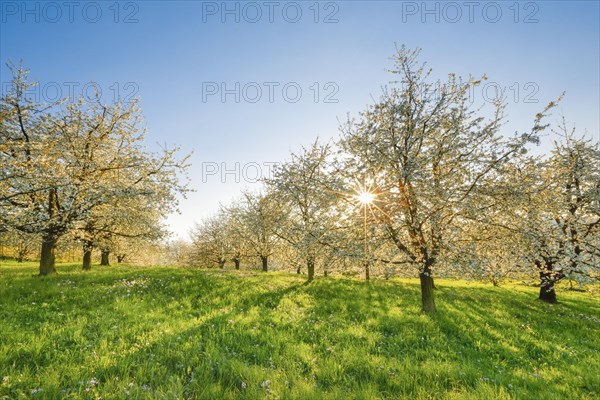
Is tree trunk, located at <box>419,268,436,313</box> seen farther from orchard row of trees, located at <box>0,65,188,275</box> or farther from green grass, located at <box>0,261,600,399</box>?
orchard row of trees, located at <box>0,65,188,275</box>

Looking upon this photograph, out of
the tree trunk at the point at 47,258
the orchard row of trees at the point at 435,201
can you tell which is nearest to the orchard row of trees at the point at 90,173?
the tree trunk at the point at 47,258

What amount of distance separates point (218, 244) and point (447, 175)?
46806 millimetres

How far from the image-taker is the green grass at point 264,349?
5000mm

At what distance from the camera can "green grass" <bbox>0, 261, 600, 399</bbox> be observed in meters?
5.00

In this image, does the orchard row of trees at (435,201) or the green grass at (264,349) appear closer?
the green grass at (264,349)

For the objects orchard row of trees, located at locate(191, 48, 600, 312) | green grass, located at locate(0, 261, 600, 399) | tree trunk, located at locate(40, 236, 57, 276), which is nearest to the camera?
green grass, located at locate(0, 261, 600, 399)

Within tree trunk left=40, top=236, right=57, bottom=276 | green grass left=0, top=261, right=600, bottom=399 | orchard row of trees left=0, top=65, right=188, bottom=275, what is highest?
orchard row of trees left=0, top=65, right=188, bottom=275

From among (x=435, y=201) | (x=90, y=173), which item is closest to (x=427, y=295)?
(x=435, y=201)

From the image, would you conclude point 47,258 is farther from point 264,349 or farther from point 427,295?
point 427,295

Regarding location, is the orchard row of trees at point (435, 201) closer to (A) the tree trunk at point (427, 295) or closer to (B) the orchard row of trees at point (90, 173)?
(A) the tree trunk at point (427, 295)

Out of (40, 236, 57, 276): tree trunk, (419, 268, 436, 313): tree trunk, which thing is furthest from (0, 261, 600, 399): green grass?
(40, 236, 57, 276): tree trunk

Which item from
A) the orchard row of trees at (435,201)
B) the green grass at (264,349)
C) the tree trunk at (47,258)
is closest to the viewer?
the green grass at (264,349)

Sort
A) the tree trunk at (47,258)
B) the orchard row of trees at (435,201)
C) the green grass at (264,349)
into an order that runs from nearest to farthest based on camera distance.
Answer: the green grass at (264,349)
the orchard row of trees at (435,201)
the tree trunk at (47,258)

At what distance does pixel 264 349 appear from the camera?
675cm
